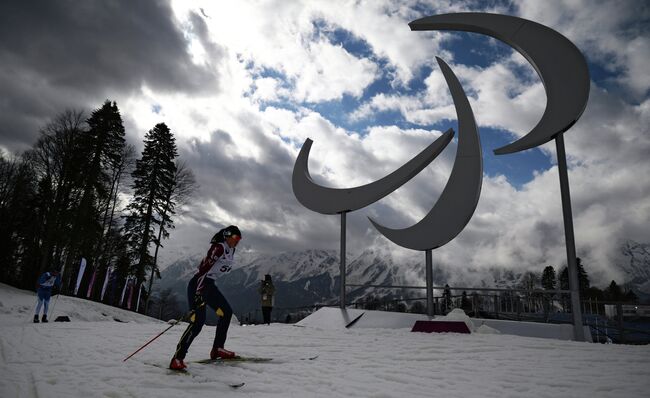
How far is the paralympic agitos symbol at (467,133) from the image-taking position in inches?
403

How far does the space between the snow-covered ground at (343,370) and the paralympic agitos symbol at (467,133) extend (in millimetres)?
4813

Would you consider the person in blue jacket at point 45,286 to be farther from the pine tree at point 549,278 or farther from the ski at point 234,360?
the pine tree at point 549,278

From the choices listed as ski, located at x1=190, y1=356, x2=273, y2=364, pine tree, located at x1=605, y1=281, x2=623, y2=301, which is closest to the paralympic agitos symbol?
ski, located at x1=190, y1=356, x2=273, y2=364

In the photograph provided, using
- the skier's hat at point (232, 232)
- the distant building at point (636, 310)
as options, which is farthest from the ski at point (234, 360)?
the distant building at point (636, 310)

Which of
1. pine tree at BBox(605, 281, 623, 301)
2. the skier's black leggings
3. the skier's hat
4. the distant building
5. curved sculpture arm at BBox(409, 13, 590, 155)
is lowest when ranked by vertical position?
the skier's black leggings

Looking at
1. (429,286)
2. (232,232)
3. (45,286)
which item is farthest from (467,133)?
(45,286)

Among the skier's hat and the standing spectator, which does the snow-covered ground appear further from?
the standing spectator

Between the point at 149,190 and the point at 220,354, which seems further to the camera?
the point at 149,190

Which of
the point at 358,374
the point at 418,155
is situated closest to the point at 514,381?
the point at 358,374

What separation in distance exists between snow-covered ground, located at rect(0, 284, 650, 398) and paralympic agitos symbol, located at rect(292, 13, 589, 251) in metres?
4.81

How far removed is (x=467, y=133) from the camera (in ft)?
41.0

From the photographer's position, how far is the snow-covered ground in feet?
13.0

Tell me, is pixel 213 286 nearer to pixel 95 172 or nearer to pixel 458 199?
pixel 458 199

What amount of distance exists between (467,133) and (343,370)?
31.7 feet
